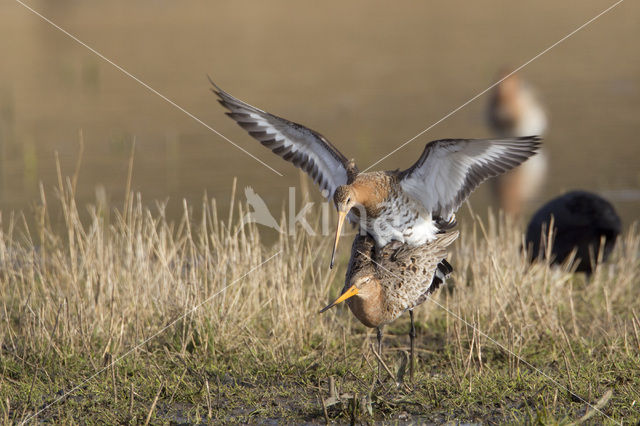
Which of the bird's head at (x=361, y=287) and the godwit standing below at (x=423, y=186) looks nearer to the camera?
the bird's head at (x=361, y=287)

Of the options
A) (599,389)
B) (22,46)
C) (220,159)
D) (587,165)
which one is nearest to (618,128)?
(587,165)

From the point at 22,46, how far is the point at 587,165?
15084 mm

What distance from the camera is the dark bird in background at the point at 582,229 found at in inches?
305

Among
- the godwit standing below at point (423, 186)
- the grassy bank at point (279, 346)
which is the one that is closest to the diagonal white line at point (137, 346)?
the grassy bank at point (279, 346)

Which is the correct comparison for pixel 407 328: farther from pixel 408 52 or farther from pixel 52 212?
pixel 408 52

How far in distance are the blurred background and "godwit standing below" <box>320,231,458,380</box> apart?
3.05m

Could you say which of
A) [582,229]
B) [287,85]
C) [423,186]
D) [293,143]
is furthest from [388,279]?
[287,85]

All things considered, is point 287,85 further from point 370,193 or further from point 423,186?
point 370,193

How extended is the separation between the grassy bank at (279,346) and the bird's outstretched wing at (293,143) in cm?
69

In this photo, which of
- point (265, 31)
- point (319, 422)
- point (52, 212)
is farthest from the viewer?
point (265, 31)

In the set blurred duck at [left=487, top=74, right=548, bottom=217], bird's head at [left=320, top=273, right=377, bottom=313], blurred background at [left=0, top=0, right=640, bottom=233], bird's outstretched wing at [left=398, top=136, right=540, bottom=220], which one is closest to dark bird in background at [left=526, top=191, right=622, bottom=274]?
bird's outstretched wing at [left=398, top=136, right=540, bottom=220]

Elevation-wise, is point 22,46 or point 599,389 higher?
point 22,46

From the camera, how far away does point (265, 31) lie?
22.9m

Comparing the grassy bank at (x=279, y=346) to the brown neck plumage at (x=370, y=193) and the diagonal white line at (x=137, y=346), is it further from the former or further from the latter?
the brown neck plumage at (x=370, y=193)
